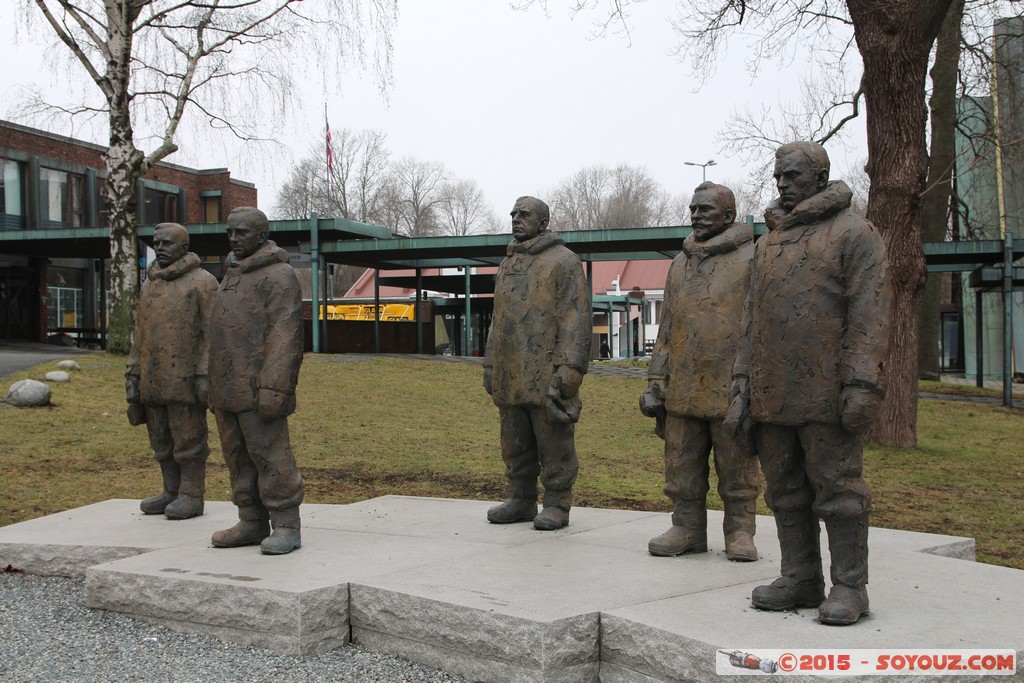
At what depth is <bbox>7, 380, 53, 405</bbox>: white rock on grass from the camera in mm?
13258

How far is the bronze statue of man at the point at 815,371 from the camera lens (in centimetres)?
416

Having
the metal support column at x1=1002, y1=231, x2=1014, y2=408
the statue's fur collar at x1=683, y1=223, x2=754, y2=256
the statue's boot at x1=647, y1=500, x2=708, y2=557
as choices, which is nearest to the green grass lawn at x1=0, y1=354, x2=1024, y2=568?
the metal support column at x1=1002, y1=231, x2=1014, y2=408

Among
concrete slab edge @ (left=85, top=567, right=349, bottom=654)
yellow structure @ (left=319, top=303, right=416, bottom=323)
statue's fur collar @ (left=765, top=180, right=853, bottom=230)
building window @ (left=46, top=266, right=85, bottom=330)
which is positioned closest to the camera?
statue's fur collar @ (left=765, top=180, right=853, bottom=230)

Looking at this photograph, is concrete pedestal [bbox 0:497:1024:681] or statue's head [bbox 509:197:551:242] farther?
statue's head [bbox 509:197:551:242]

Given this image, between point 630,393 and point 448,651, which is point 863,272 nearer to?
point 448,651

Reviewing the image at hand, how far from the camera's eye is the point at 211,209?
39.0 m

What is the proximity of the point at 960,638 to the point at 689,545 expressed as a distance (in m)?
1.96

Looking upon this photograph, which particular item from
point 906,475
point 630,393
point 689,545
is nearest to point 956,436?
point 906,475

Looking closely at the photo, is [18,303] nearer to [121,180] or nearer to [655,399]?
[121,180]

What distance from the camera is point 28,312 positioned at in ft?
107

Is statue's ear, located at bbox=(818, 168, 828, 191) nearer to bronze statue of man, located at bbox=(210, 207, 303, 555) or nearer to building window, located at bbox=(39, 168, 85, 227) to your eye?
bronze statue of man, located at bbox=(210, 207, 303, 555)

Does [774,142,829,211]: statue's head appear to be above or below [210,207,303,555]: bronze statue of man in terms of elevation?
above

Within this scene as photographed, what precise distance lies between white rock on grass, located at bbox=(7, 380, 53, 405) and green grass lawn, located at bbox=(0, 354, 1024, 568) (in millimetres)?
173

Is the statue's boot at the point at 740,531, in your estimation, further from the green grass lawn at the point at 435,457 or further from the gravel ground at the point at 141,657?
the gravel ground at the point at 141,657
